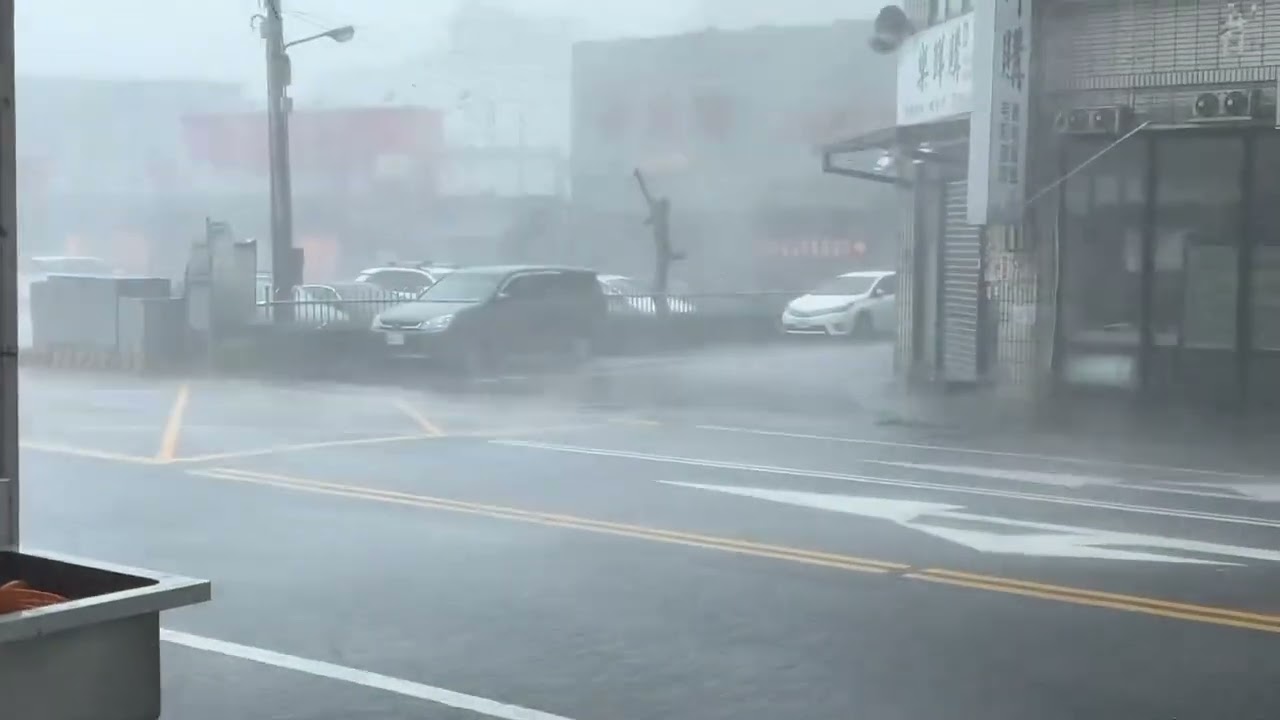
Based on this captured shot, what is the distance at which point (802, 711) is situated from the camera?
20.1 ft

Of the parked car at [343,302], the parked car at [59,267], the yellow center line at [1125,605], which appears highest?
the parked car at [59,267]

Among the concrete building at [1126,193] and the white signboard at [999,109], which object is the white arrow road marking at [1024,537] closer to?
the white signboard at [999,109]

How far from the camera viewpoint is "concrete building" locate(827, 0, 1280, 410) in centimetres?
1622

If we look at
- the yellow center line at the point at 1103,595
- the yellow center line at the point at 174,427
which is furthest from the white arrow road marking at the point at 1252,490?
the yellow center line at the point at 174,427

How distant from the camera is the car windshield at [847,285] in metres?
23.3

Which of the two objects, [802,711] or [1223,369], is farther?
[1223,369]

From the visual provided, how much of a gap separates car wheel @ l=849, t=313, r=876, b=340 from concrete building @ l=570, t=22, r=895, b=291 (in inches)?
31.1

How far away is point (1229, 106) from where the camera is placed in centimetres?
1573

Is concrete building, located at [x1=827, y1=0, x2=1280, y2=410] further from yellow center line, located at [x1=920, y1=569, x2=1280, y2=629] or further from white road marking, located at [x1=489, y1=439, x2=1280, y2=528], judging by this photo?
yellow center line, located at [x1=920, y1=569, x2=1280, y2=629]

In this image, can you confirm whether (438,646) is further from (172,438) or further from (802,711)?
(172,438)

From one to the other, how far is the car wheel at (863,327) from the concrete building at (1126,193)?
5.05 metres

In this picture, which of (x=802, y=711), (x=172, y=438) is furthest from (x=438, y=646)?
(x=172, y=438)

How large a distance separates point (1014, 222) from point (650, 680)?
1138cm

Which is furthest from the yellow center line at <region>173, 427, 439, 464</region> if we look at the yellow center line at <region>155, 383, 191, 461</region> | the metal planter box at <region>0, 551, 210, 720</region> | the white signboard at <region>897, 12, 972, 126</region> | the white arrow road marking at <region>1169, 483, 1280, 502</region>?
the metal planter box at <region>0, 551, 210, 720</region>
